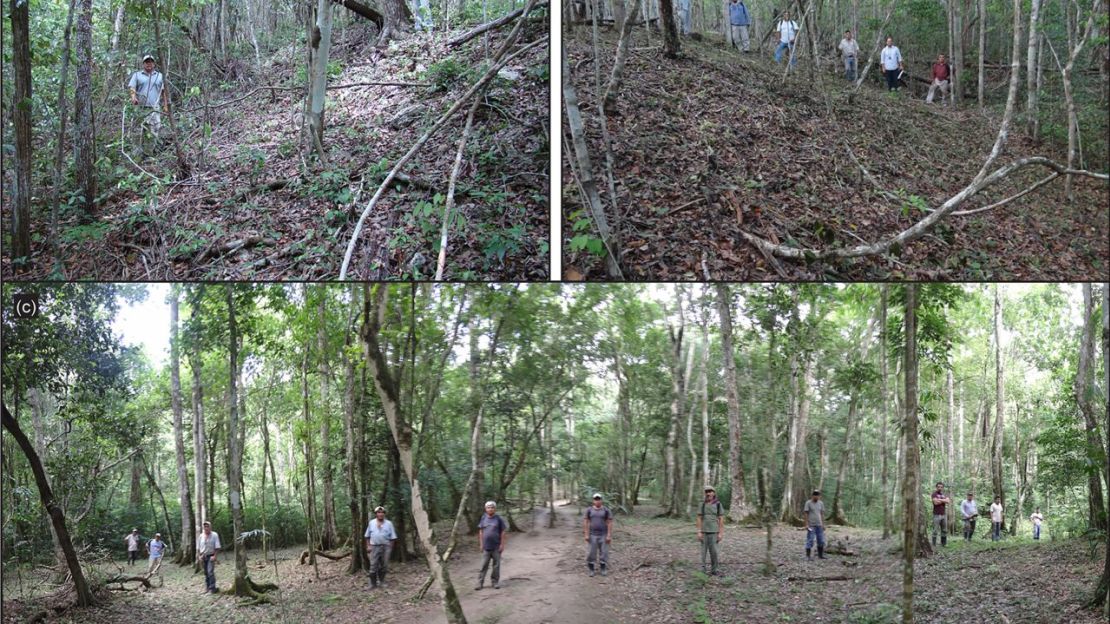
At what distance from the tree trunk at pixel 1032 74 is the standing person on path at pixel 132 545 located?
18.3 feet

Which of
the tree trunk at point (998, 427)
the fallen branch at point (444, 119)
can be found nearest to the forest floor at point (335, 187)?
the fallen branch at point (444, 119)

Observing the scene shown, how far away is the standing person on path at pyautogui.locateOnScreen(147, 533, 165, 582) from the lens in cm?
451

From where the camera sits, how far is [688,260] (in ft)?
11.5

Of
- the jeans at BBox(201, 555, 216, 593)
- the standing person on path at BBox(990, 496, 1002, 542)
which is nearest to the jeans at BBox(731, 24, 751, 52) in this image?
the standing person on path at BBox(990, 496, 1002, 542)

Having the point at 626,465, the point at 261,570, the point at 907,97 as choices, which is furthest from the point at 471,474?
the point at 907,97

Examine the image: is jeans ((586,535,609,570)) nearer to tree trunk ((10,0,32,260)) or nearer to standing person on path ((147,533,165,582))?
standing person on path ((147,533,165,582))

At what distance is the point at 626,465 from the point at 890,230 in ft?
6.89

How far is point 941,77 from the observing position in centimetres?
368

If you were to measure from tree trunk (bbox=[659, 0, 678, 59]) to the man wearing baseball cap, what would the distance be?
7.88 ft

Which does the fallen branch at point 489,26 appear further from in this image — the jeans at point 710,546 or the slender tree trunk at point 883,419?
the jeans at point 710,546

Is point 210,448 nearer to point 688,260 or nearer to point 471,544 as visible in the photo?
point 471,544

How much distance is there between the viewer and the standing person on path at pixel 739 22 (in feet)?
11.8

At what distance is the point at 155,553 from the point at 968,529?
211 inches

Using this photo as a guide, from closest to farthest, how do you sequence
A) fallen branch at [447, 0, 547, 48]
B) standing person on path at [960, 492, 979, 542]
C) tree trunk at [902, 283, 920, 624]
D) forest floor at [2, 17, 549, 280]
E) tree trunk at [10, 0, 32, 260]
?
forest floor at [2, 17, 549, 280] < tree trunk at [10, 0, 32, 260] < fallen branch at [447, 0, 547, 48] < tree trunk at [902, 283, 920, 624] < standing person on path at [960, 492, 979, 542]
